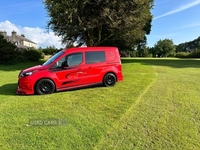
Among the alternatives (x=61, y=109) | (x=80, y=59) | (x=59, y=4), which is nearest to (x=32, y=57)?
(x=59, y=4)

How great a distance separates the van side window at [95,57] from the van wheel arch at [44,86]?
159 centimetres

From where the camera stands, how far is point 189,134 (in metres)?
3.93

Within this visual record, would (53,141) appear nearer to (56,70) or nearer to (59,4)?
(56,70)

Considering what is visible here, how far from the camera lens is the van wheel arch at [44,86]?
6.47m

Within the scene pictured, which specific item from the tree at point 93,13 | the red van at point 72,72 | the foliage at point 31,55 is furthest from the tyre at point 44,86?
the foliage at point 31,55

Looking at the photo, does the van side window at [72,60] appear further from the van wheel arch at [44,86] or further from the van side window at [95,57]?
the van wheel arch at [44,86]

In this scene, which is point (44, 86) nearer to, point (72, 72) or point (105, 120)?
point (72, 72)

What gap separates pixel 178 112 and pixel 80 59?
3.89 m

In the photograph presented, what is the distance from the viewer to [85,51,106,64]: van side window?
23.6ft

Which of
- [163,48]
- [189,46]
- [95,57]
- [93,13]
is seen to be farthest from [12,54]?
[189,46]

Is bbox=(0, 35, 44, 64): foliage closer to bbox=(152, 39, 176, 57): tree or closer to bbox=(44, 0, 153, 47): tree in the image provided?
bbox=(44, 0, 153, 47): tree

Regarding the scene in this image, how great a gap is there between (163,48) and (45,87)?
77.0 meters

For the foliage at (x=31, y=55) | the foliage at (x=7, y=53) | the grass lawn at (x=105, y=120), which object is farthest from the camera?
the foliage at (x=31, y=55)

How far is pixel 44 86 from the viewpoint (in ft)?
21.5
